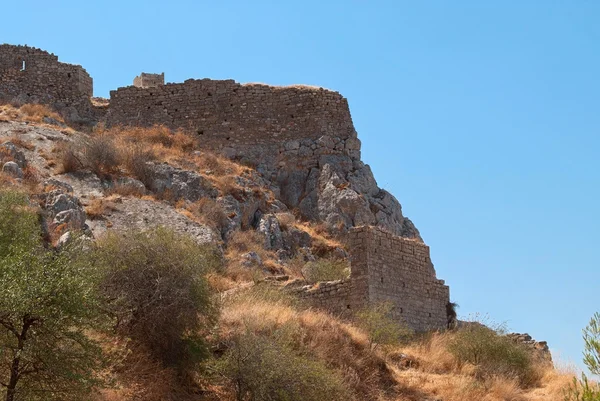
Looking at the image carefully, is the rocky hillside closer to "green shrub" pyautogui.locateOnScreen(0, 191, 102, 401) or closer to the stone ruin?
the stone ruin

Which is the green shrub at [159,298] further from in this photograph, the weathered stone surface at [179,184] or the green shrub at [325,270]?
the weathered stone surface at [179,184]

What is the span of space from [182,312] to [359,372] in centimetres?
377

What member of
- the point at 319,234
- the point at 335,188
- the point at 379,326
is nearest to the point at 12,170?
the point at 319,234

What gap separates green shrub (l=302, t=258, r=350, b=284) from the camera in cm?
2284

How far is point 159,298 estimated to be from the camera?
1579cm

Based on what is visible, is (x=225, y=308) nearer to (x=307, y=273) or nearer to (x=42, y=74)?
(x=307, y=273)

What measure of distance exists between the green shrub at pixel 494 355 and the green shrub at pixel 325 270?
398 centimetres

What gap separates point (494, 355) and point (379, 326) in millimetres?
2678

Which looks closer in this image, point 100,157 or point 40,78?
point 100,157

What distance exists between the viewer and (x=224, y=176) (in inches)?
1140

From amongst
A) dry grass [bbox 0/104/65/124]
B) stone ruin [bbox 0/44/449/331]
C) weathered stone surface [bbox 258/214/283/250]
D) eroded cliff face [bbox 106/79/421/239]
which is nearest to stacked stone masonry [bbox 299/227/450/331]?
stone ruin [bbox 0/44/449/331]

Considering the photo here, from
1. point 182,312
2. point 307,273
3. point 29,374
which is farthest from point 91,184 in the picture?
point 29,374

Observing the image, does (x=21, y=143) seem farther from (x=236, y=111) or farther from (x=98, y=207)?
(x=236, y=111)

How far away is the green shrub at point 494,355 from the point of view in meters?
18.9
